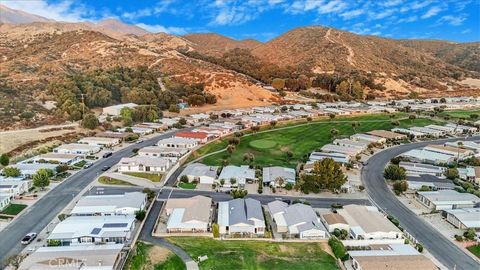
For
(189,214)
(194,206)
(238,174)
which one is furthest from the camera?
(238,174)

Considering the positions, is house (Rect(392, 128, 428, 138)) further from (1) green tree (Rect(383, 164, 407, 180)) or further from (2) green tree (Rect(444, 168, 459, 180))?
(1) green tree (Rect(383, 164, 407, 180))

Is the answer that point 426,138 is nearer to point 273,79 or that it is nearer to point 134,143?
point 134,143

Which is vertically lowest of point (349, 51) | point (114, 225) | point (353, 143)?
point (114, 225)

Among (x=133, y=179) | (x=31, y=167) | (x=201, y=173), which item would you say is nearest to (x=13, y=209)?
(x=31, y=167)

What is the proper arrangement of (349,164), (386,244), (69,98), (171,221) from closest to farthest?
(386,244)
(171,221)
(349,164)
(69,98)

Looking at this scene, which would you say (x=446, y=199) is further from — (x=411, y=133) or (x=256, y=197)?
(x=411, y=133)

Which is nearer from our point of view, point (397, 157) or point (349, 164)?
point (349, 164)

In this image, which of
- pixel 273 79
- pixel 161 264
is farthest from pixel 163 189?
pixel 273 79
